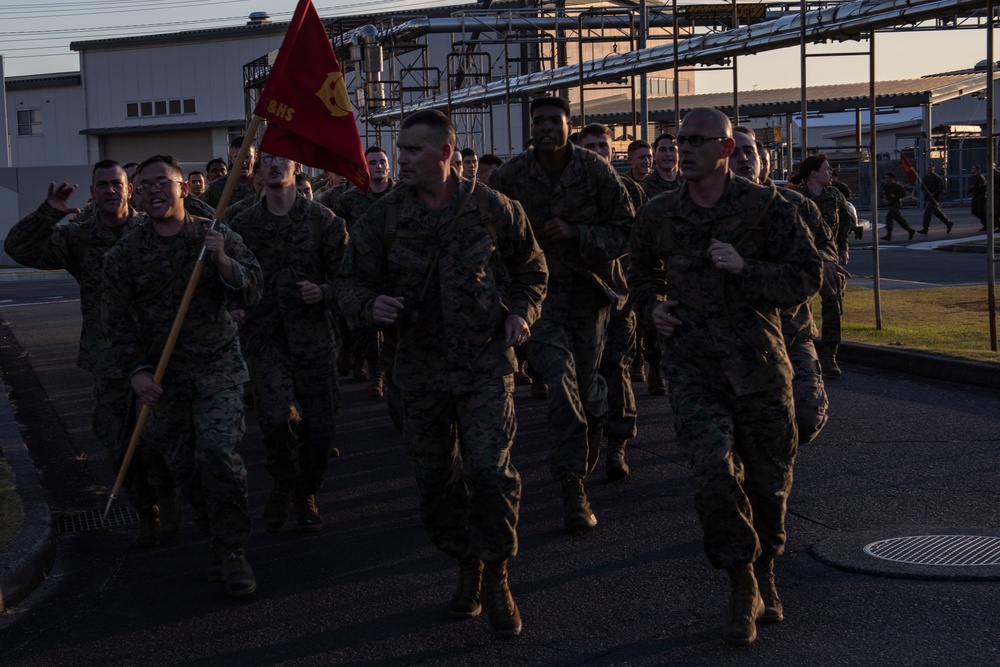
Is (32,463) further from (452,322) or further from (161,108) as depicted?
(161,108)

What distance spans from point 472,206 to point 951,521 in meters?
3.08

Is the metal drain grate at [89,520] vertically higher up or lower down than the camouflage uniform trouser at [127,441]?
lower down

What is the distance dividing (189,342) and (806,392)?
3.02m

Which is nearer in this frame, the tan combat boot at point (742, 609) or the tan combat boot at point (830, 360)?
the tan combat boot at point (742, 609)

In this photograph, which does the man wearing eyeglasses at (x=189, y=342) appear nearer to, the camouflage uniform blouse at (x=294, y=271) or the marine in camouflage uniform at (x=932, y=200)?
the camouflage uniform blouse at (x=294, y=271)

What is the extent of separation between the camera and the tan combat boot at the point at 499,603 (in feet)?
17.8

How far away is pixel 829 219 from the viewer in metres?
11.6

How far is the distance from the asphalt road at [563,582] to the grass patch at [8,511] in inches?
11.2

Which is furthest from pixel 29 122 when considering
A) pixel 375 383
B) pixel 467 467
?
pixel 467 467

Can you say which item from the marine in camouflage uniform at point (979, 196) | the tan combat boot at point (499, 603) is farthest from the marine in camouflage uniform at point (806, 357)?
the marine in camouflage uniform at point (979, 196)

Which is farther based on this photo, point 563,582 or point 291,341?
point 291,341

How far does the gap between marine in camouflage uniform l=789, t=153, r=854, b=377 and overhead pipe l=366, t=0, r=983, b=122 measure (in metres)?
3.17

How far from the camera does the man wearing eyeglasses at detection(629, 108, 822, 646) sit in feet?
17.1

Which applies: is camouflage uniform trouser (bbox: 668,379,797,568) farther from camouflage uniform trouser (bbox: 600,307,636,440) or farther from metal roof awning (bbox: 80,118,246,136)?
metal roof awning (bbox: 80,118,246,136)
